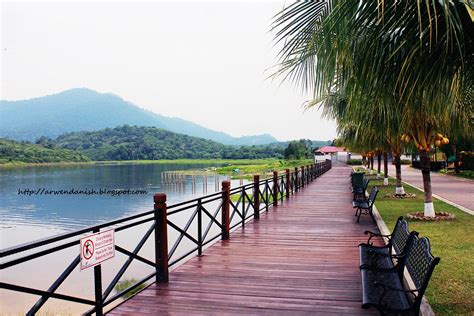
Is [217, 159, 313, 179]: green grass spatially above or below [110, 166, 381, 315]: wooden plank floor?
below

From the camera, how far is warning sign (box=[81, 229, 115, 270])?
161 inches

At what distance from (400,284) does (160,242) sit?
3.00 m

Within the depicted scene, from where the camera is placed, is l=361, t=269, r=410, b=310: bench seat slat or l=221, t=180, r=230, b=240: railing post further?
l=221, t=180, r=230, b=240: railing post

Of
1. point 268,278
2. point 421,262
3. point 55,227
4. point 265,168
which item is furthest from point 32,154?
point 421,262

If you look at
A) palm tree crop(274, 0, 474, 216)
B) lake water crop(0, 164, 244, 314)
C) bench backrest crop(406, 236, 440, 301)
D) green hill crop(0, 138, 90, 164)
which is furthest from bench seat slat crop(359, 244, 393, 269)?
green hill crop(0, 138, 90, 164)

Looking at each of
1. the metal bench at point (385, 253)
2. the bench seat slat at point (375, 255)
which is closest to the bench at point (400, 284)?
the metal bench at point (385, 253)

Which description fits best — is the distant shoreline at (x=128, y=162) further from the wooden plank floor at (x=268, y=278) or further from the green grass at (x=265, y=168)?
the wooden plank floor at (x=268, y=278)

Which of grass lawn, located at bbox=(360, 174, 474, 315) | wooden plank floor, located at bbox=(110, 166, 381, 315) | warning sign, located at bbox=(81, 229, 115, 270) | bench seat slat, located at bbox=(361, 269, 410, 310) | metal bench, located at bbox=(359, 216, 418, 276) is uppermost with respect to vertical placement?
warning sign, located at bbox=(81, 229, 115, 270)

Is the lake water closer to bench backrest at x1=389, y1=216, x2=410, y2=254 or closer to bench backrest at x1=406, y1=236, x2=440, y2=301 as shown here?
bench backrest at x1=389, y1=216, x2=410, y2=254

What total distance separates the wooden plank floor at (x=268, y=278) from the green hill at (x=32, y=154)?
4130 inches

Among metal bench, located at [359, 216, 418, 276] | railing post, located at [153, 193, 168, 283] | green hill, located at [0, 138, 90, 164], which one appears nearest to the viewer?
metal bench, located at [359, 216, 418, 276]

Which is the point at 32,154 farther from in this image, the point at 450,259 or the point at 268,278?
the point at 450,259

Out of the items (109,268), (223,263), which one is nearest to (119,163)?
(109,268)

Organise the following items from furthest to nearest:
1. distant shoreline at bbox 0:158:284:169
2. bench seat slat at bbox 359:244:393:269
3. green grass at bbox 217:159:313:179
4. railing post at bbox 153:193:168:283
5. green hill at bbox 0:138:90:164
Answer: distant shoreline at bbox 0:158:284:169 → green hill at bbox 0:138:90:164 → green grass at bbox 217:159:313:179 → railing post at bbox 153:193:168:283 → bench seat slat at bbox 359:244:393:269
